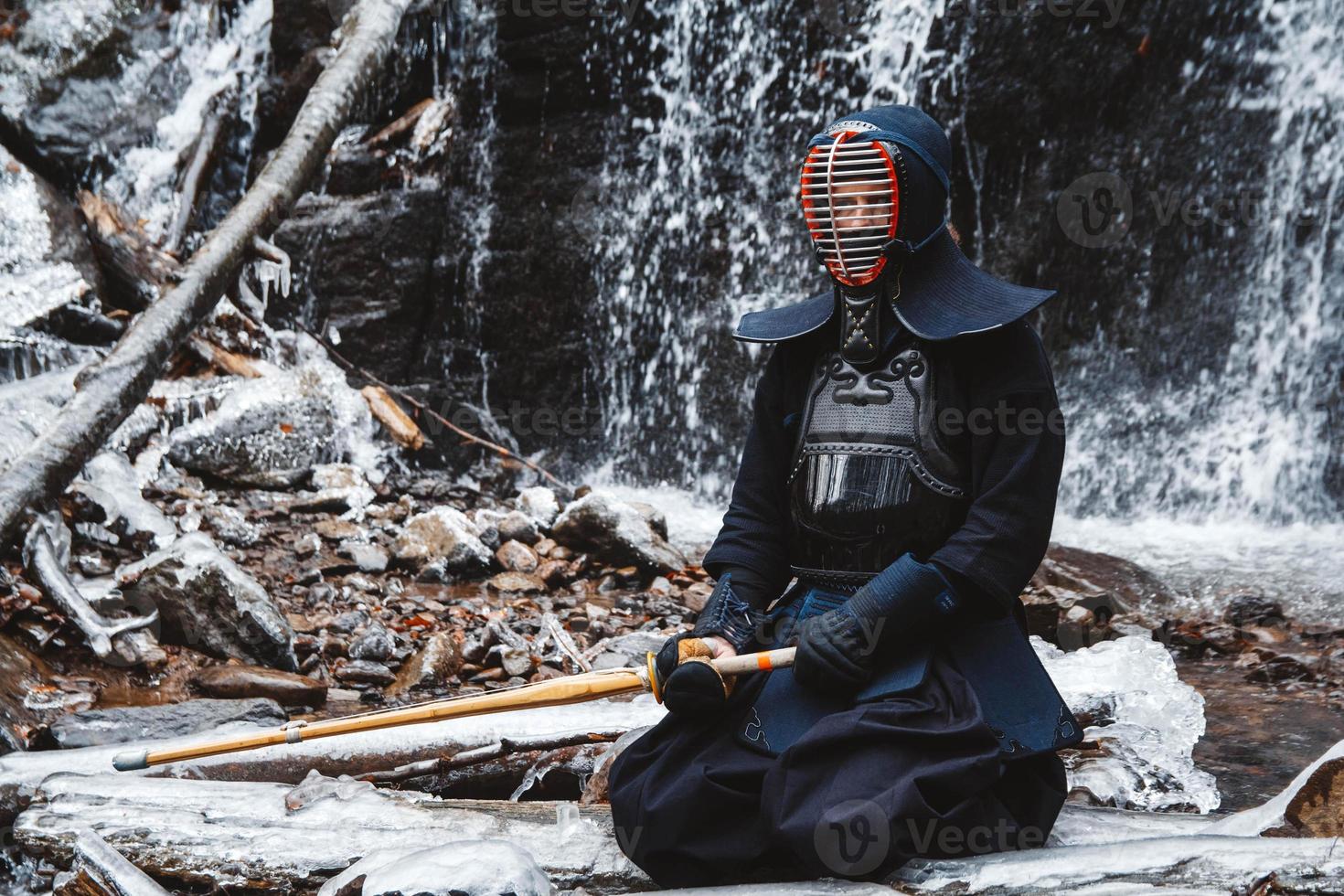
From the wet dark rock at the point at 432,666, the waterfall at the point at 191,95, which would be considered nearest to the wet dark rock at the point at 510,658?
the wet dark rock at the point at 432,666

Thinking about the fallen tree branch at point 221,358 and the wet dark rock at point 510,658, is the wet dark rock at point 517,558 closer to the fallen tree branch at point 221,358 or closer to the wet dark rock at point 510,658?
the wet dark rock at point 510,658

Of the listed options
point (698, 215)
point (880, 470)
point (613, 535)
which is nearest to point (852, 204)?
point (880, 470)

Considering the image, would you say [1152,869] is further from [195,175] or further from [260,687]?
[195,175]

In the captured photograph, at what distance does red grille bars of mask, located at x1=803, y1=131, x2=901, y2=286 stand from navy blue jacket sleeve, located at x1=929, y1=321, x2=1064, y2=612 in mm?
321

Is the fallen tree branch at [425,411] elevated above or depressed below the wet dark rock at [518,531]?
above

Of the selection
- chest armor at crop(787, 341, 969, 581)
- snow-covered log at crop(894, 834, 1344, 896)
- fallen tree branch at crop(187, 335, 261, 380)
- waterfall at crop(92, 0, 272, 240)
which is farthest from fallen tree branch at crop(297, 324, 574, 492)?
snow-covered log at crop(894, 834, 1344, 896)

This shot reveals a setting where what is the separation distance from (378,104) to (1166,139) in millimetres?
7542

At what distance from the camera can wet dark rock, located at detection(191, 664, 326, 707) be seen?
4.62 meters

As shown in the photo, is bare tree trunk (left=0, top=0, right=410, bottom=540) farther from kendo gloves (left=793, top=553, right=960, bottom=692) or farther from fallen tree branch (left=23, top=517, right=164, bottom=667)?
kendo gloves (left=793, top=553, right=960, bottom=692)

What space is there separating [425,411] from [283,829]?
7.51 metres

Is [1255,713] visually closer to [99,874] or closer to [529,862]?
[529,862]

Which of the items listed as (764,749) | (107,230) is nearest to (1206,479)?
(764,749)

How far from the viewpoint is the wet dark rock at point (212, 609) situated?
196 inches

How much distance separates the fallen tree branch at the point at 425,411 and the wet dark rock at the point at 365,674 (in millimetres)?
4202
